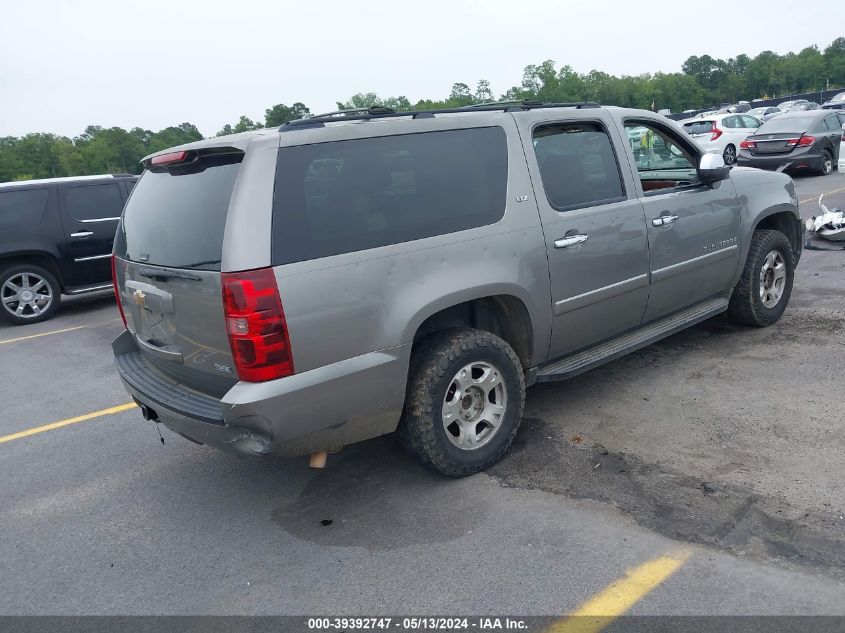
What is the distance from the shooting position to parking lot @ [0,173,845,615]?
2.83 m

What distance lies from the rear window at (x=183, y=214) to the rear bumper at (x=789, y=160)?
50.1ft

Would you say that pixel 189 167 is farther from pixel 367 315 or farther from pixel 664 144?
pixel 664 144

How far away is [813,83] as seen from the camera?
346ft

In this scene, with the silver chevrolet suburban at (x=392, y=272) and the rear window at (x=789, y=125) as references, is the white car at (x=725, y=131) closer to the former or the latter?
the rear window at (x=789, y=125)

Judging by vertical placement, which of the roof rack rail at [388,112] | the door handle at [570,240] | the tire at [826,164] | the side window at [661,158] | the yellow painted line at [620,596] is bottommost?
the yellow painted line at [620,596]

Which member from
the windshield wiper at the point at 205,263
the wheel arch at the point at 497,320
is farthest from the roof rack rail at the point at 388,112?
the wheel arch at the point at 497,320

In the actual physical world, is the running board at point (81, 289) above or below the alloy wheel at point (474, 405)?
above

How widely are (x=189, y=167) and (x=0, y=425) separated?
10.5ft

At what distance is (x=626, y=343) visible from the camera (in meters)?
4.55

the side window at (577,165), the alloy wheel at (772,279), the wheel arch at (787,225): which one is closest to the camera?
the side window at (577,165)

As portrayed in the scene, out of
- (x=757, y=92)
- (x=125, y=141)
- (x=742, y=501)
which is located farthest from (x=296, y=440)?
(x=757, y=92)

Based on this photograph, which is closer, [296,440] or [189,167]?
[296,440]

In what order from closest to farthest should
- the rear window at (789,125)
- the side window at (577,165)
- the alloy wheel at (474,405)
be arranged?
1. the alloy wheel at (474,405)
2. the side window at (577,165)
3. the rear window at (789,125)

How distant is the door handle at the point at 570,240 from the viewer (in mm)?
3980
